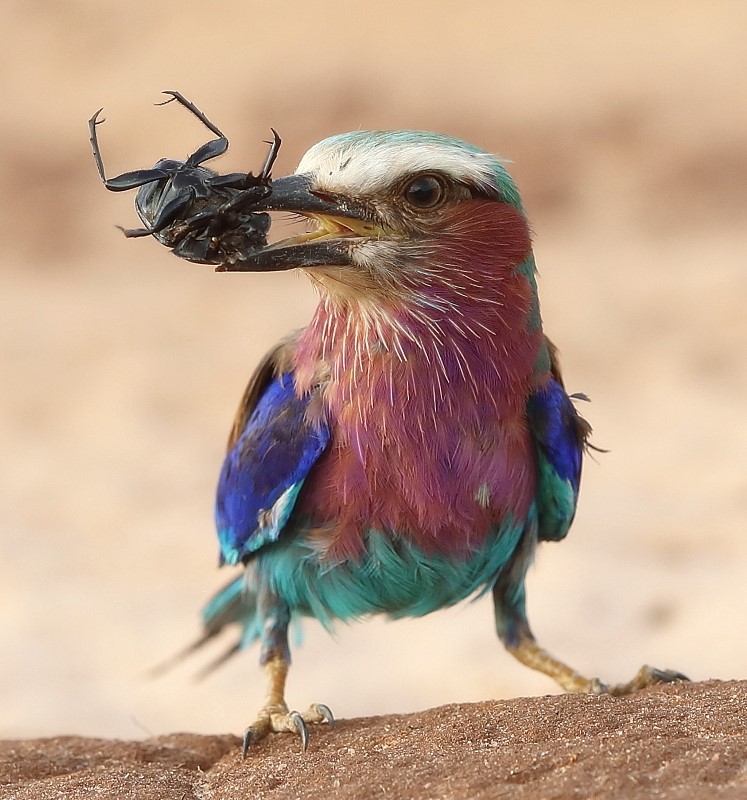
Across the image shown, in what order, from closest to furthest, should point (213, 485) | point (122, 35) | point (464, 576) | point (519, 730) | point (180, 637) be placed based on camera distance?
point (519, 730)
point (464, 576)
point (180, 637)
point (213, 485)
point (122, 35)

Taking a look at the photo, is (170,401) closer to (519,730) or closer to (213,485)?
(213,485)

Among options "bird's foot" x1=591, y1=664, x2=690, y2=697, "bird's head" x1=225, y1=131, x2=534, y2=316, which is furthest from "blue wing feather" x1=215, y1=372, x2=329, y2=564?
"bird's foot" x1=591, y1=664, x2=690, y2=697

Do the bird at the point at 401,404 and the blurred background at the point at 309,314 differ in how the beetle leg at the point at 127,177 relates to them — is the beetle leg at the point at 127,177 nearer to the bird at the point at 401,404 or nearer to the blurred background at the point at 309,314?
the bird at the point at 401,404

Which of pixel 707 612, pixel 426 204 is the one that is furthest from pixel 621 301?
pixel 426 204

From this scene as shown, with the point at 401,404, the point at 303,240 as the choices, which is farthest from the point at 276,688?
the point at 303,240

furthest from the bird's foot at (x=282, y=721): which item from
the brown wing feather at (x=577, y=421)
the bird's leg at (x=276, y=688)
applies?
the brown wing feather at (x=577, y=421)

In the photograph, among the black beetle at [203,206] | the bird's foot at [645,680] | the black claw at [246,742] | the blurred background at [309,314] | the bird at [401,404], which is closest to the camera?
the black beetle at [203,206]
